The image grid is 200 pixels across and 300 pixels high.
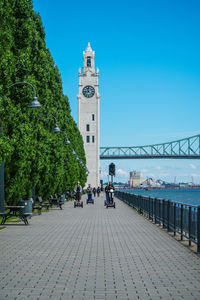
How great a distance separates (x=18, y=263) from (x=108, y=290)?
293 centimetres

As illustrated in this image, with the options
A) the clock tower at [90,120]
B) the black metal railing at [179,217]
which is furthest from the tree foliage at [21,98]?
the clock tower at [90,120]

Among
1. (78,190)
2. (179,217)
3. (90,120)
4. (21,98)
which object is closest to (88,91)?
(90,120)

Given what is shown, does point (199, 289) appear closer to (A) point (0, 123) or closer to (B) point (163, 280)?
(B) point (163, 280)

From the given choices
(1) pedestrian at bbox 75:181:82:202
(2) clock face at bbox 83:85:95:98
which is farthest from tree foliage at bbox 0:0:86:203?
(2) clock face at bbox 83:85:95:98

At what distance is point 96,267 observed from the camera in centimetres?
881

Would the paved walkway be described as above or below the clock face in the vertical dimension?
below

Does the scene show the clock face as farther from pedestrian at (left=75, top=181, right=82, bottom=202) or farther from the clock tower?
pedestrian at (left=75, top=181, right=82, bottom=202)

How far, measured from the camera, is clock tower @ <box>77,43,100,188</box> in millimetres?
108688

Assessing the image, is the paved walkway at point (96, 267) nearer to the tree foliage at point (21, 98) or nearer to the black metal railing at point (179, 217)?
the black metal railing at point (179, 217)

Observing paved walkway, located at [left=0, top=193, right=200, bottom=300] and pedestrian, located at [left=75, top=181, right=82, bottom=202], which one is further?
pedestrian, located at [left=75, top=181, right=82, bottom=202]

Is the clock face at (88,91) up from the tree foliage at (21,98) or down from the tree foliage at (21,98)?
up

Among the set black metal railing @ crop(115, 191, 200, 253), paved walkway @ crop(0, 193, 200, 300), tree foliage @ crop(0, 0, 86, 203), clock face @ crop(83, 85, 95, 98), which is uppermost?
clock face @ crop(83, 85, 95, 98)

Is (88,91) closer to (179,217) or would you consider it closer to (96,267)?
(179,217)

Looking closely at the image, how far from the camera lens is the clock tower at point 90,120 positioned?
4279 inches
